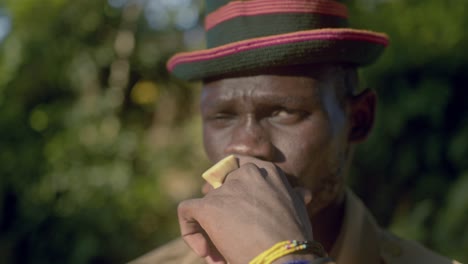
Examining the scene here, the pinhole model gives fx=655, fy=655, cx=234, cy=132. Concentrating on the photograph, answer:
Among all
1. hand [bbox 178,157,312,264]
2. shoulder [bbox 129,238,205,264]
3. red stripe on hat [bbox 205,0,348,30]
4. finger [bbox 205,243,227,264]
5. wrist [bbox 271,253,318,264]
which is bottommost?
shoulder [bbox 129,238,205,264]

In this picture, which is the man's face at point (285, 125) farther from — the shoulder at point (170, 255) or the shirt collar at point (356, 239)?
the shoulder at point (170, 255)

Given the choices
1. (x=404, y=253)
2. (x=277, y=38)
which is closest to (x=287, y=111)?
(x=277, y=38)

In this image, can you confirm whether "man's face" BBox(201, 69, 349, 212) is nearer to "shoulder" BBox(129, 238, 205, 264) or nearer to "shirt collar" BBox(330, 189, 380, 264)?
"shirt collar" BBox(330, 189, 380, 264)

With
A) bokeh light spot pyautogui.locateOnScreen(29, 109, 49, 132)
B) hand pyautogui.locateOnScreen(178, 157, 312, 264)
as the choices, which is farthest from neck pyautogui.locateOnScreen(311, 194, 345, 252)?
bokeh light spot pyautogui.locateOnScreen(29, 109, 49, 132)

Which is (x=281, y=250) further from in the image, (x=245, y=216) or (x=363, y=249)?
(x=363, y=249)

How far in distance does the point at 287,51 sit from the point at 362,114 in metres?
0.51

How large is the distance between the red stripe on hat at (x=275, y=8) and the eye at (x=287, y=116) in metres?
0.34

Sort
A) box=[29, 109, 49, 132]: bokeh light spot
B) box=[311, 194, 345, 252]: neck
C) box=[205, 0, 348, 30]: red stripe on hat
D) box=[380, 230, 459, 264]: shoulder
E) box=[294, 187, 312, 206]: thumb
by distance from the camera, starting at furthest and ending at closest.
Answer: box=[29, 109, 49, 132]: bokeh light spot → box=[380, 230, 459, 264]: shoulder → box=[311, 194, 345, 252]: neck → box=[205, 0, 348, 30]: red stripe on hat → box=[294, 187, 312, 206]: thumb

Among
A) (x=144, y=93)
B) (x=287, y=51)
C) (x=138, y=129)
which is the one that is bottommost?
(x=138, y=129)

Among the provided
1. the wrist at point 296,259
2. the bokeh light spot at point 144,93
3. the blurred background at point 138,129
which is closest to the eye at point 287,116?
the wrist at point 296,259

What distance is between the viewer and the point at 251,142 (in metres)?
2.07

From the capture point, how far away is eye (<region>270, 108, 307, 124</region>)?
215 centimetres

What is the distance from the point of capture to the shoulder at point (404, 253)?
251 centimetres

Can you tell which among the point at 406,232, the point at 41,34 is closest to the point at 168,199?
the point at 41,34
